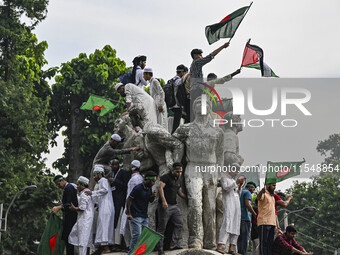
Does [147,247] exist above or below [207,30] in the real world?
below

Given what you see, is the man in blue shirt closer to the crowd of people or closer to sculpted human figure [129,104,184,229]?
the crowd of people

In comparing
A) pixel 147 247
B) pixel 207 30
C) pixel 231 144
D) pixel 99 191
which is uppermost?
pixel 207 30

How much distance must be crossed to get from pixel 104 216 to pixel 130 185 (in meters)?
1.03

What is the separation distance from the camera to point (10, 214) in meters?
40.2

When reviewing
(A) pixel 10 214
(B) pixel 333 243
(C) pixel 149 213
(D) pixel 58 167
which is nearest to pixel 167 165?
(C) pixel 149 213

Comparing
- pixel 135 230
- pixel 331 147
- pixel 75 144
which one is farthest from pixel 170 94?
pixel 331 147

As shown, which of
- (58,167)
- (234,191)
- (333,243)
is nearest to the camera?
(234,191)

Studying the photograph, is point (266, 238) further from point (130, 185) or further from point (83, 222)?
point (83, 222)

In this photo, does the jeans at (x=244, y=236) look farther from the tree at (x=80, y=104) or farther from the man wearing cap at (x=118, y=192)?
the tree at (x=80, y=104)

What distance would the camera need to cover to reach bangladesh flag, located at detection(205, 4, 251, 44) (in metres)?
22.7

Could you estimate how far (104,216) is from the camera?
20734 mm

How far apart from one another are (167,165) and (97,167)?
152 centimetres

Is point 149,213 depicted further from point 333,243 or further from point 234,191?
point 333,243

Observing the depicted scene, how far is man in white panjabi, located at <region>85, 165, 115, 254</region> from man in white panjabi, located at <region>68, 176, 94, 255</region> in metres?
0.16
